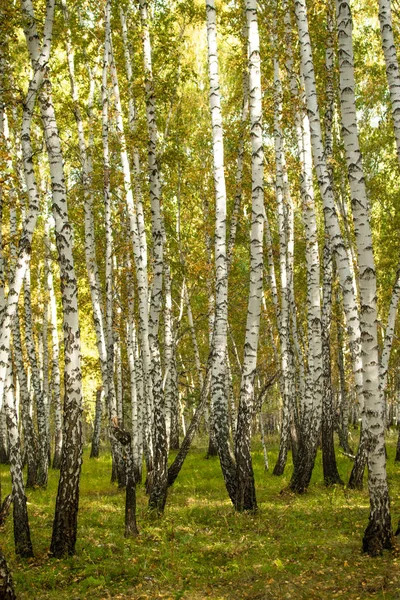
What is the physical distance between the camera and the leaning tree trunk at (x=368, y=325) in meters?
7.31

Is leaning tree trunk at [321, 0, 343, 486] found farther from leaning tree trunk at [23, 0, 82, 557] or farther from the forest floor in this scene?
leaning tree trunk at [23, 0, 82, 557]

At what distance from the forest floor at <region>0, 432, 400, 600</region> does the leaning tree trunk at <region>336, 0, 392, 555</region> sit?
38 centimetres

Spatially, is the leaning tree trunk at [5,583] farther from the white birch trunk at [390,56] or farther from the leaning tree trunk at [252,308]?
the white birch trunk at [390,56]

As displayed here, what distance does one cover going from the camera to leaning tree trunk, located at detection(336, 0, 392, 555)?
288 inches

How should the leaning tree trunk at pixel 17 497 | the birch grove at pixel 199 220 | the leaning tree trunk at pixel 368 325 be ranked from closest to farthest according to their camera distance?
the leaning tree trunk at pixel 368 325, the birch grove at pixel 199 220, the leaning tree trunk at pixel 17 497

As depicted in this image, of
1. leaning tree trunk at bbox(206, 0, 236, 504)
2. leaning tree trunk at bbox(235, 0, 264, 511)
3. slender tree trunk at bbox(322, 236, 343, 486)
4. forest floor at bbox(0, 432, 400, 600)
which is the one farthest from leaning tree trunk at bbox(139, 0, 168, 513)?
slender tree trunk at bbox(322, 236, 343, 486)

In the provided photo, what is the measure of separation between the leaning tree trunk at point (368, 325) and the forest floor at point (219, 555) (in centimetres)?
38

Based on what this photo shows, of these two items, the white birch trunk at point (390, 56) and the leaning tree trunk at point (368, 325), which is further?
the white birch trunk at point (390, 56)

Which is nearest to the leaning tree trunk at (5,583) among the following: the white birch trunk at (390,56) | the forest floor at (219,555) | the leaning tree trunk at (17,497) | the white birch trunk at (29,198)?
the forest floor at (219,555)

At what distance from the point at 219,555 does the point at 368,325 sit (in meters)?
3.82

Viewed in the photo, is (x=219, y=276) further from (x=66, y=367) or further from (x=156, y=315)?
(x=66, y=367)

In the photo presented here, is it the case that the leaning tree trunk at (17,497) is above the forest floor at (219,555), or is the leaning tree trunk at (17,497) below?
above

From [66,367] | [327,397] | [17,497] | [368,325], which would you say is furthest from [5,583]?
[327,397]

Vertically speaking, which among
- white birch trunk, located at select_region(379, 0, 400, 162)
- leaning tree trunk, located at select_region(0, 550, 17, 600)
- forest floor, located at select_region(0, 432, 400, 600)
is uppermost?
white birch trunk, located at select_region(379, 0, 400, 162)
